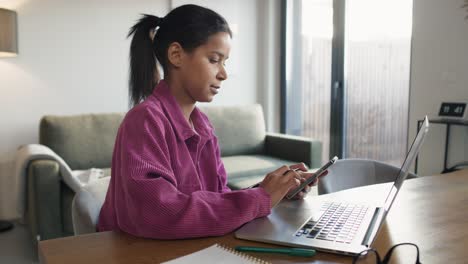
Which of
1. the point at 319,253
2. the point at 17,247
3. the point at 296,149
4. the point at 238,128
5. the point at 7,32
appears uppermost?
the point at 7,32

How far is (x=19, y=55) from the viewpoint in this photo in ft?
10.2

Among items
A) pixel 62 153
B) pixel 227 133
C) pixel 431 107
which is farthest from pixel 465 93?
pixel 62 153

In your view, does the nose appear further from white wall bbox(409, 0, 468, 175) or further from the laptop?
white wall bbox(409, 0, 468, 175)

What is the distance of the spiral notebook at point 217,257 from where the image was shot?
721 mm

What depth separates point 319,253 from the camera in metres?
0.77

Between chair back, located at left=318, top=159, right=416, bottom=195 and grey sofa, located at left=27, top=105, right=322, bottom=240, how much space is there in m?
1.14

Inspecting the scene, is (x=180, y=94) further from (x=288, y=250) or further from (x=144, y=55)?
(x=288, y=250)

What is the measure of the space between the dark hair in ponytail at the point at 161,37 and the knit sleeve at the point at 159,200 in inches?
9.5

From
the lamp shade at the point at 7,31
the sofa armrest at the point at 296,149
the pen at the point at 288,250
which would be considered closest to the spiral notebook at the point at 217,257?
the pen at the point at 288,250

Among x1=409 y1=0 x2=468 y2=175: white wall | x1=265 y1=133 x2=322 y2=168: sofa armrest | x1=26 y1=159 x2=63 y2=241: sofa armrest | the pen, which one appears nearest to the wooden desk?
the pen

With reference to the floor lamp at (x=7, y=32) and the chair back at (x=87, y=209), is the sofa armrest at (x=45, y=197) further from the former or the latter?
the chair back at (x=87, y=209)

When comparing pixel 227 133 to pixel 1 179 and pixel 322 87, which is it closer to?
pixel 322 87

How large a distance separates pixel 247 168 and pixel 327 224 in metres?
2.24

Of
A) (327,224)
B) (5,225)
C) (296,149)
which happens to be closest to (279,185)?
(327,224)
